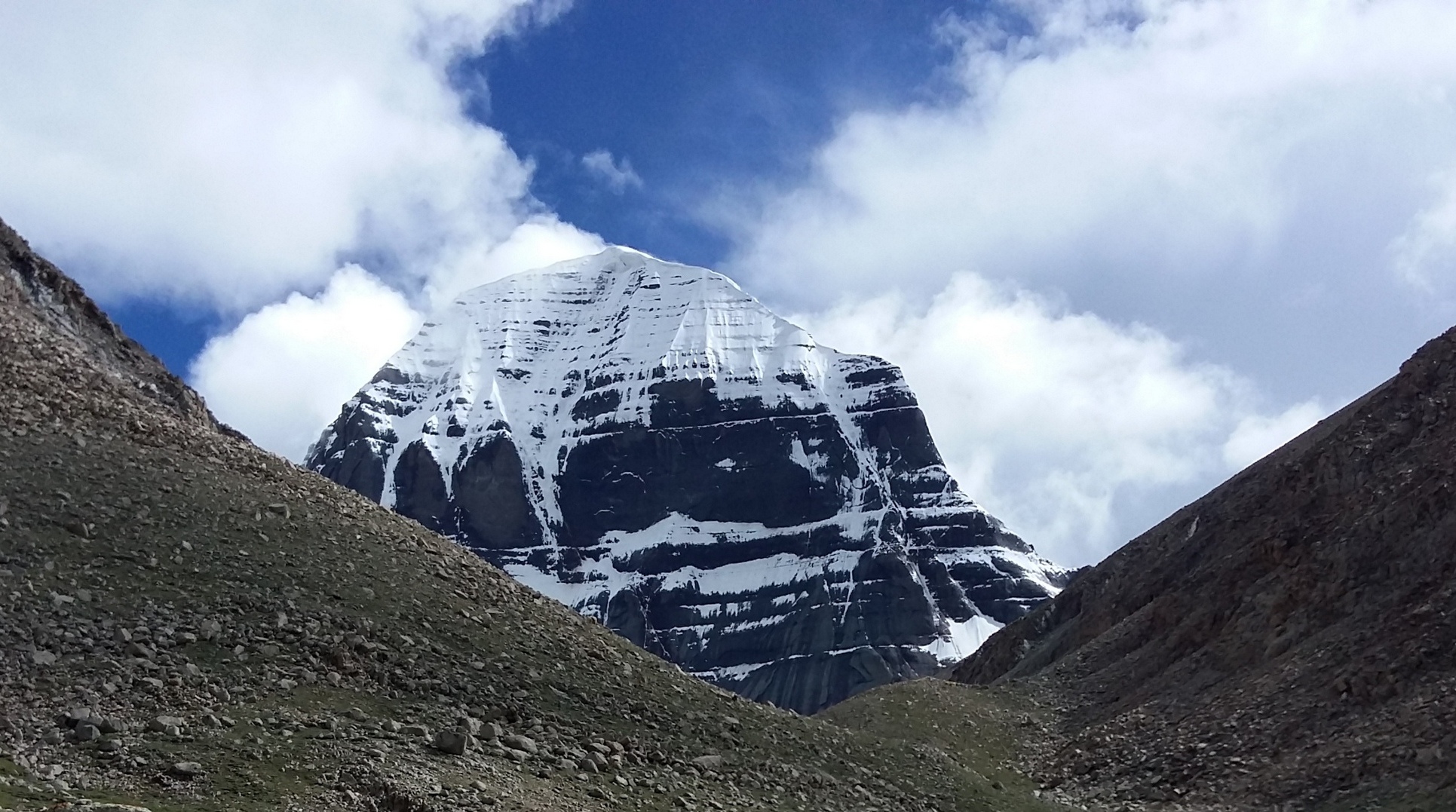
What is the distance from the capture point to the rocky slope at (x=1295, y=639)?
4797 cm

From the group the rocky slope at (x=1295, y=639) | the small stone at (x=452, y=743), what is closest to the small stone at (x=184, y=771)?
the small stone at (x=452, y=743)

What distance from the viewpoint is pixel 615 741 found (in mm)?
37750

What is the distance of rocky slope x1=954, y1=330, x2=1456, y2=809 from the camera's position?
47969 mm

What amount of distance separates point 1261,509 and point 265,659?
57.1 meters

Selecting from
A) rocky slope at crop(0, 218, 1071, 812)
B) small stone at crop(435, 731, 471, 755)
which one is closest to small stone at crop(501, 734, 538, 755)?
rocky slope at crop(0, 218, 1071, 812)

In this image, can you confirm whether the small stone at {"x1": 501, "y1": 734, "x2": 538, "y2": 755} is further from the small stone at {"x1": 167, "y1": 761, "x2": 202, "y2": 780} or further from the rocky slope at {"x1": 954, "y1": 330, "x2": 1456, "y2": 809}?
the rocky slope at {"x1": 954, "y1": 330, "x2": 1456, "y2": 809}

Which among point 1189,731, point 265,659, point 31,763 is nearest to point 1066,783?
point 1189,731

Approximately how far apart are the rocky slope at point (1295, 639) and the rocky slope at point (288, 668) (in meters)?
8.61

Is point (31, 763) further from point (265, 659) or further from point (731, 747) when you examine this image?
point (731, 747)

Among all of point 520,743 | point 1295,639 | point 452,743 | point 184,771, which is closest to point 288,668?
point 452,743

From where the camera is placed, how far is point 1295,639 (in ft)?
196

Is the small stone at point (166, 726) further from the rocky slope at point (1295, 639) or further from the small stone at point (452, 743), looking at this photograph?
the rocky slope at point (1295, 639)

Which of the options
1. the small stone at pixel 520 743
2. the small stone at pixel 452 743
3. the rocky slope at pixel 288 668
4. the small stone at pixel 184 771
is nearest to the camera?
the small stone at pixel 184 771

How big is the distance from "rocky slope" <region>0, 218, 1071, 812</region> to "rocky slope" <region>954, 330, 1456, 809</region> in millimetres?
8606
